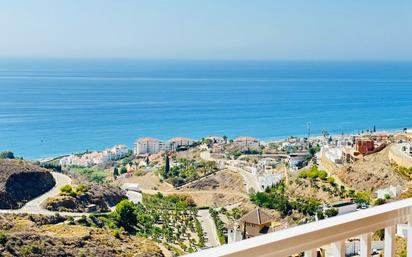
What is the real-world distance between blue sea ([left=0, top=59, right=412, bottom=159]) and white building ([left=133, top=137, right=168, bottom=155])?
42mm

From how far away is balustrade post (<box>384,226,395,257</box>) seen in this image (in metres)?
1.05

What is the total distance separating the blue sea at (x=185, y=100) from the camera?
2484 mm

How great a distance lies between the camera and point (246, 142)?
343 cm

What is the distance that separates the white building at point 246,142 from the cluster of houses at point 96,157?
86 cm

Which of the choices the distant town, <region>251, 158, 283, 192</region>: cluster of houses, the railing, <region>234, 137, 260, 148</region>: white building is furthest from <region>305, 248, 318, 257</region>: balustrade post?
<region>234, 137, 260, 148</region>: white building

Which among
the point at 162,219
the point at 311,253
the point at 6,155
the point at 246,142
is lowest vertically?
the point at 162,219

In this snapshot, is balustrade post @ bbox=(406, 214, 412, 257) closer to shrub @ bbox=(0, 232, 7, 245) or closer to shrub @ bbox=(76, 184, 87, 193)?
shrub @ bbox=(0, 232, 7, 245)

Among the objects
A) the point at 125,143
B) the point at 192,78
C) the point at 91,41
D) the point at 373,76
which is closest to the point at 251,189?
the point at 125,143

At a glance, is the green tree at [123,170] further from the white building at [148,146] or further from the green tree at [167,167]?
the green tree at [167,167]

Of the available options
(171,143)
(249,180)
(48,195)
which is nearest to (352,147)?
(249,180)

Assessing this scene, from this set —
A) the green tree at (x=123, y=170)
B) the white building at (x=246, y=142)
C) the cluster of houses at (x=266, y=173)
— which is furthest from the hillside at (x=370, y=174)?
the green tree at (x=123, y=170)

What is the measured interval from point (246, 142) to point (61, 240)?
1685 mm

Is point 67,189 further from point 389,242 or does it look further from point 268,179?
point 389,242

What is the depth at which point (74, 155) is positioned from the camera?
2.51 m
